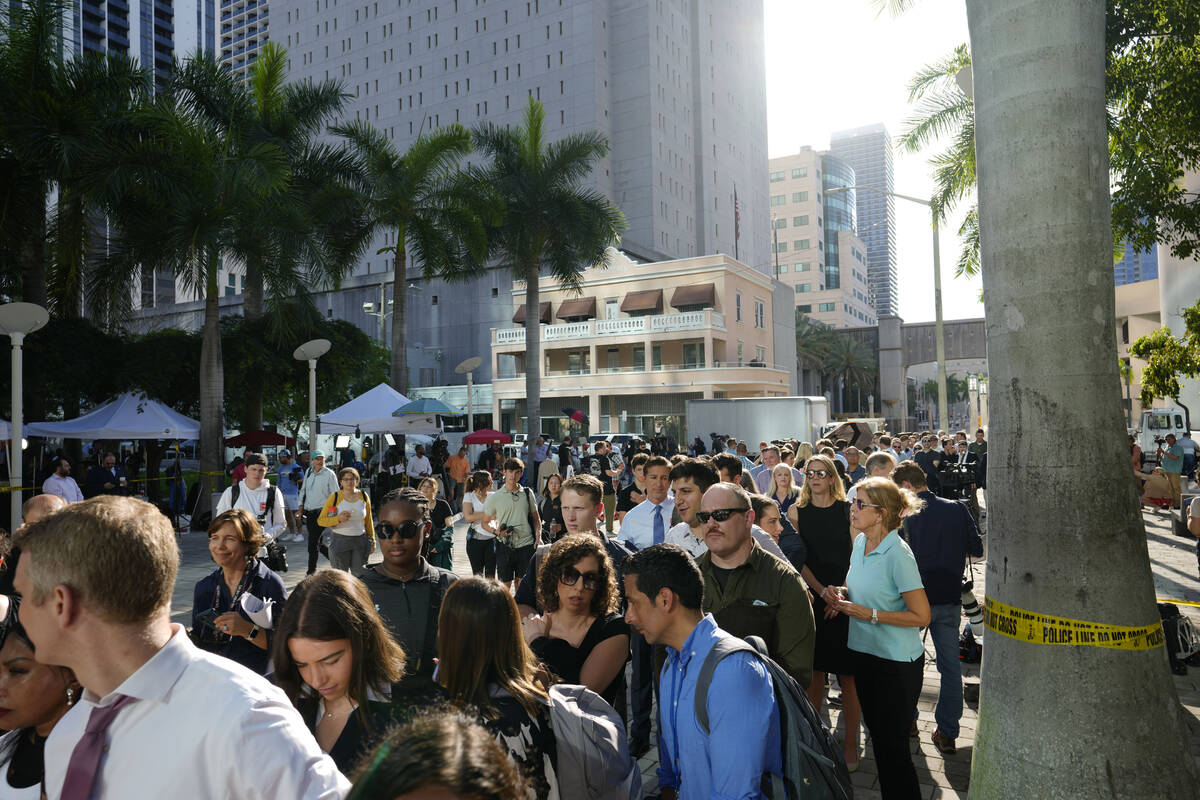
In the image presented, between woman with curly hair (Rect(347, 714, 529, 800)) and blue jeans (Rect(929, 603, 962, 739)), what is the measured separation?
4.35m

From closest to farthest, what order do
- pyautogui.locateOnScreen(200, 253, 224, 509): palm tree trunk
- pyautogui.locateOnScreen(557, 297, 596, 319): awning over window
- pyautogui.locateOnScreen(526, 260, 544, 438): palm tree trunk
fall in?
pyautogui.locateOnScreen(200, 253, 224, 509): palm tree trunk < pyautogui.locateOnScreen(526, 260, 544, 438): palm tree trunk < pyautogui.locateOnScreen(557, 297, 596, 319): awning over window

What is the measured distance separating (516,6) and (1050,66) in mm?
76857

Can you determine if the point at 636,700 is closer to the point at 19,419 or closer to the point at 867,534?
the point at 867,534

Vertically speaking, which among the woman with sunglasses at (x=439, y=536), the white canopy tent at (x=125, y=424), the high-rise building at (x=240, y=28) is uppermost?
the high-rise building at (x=240, y=28)

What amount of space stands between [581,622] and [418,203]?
78.6 ft

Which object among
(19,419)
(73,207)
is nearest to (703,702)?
(19,419)

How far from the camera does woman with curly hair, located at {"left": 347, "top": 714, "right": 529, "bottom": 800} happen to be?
112cm

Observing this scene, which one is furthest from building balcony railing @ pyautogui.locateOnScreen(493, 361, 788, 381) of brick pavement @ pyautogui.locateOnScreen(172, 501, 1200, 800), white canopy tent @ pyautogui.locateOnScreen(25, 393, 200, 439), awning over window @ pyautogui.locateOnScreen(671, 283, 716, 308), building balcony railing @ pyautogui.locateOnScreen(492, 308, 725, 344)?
brick pavement @ pyautogui.locateOnScreen(172, 501, 1200, 800)

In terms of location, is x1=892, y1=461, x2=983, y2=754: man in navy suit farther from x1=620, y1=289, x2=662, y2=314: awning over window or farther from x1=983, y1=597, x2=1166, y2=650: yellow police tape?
x1=620, y1=289, x2=662, y2=314: awning over window

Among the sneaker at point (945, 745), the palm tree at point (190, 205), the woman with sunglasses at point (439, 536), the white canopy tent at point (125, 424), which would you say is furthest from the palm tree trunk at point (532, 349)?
the sneaker at point (945, 745)

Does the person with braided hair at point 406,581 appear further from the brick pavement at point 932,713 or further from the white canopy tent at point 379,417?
the white canopy tent at point 379,417

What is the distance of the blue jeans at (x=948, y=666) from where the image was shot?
4918 millimetres

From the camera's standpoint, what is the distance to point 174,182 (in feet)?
54.9

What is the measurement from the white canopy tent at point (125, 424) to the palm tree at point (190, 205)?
0.74 metres
